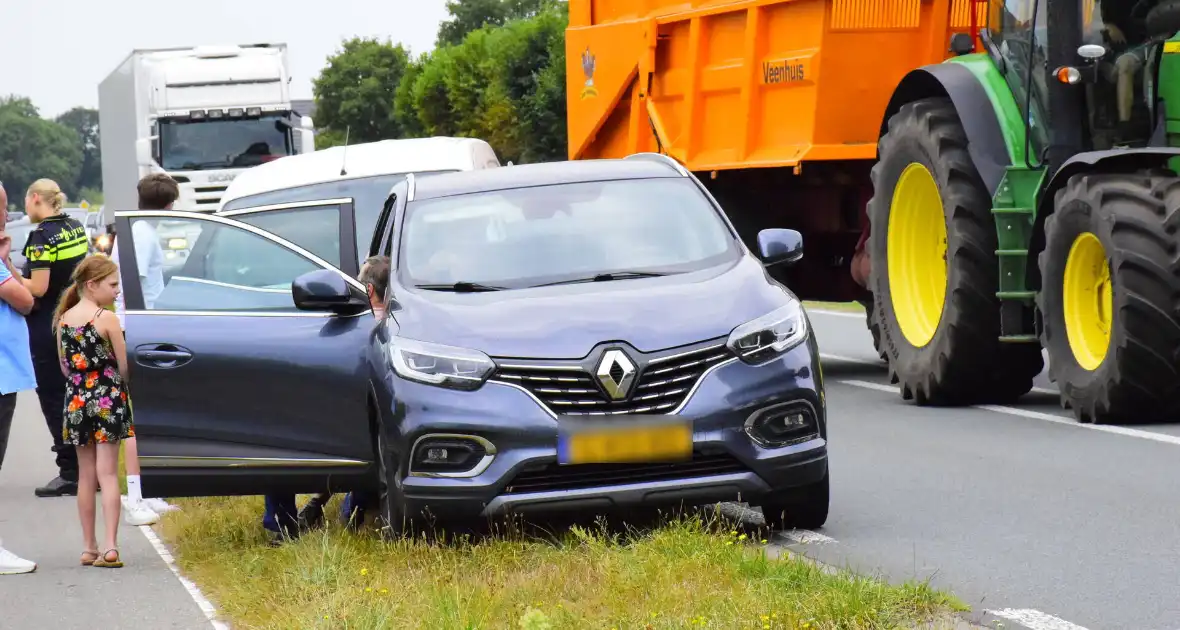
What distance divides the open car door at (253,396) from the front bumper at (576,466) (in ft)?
1.95

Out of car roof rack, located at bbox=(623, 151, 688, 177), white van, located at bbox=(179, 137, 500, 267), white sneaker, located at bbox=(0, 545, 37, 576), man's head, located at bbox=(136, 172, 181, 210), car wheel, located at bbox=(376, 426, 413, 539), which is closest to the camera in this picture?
car wheel, located at bbox=(376, 426, 413, 539)

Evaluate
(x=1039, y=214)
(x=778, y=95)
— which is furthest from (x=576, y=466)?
(x=778, y=95)

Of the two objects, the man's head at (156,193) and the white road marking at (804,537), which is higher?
the man's head at (156,193)

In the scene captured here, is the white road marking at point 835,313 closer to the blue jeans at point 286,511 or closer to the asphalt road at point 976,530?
the asphalt road at point 976,530

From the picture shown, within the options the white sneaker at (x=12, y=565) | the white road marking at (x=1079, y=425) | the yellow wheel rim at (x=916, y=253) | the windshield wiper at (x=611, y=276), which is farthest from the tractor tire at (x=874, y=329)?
the white sneaker at (x=12, y=565)

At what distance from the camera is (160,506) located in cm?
1063

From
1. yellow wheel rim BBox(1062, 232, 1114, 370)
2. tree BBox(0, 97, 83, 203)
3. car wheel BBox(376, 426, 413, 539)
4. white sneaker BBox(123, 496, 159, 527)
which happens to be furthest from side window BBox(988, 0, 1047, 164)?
tree BBox(0, 97, 83, 203)

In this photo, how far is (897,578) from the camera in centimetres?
696

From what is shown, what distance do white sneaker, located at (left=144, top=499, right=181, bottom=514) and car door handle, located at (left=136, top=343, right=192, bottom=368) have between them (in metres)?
2.05

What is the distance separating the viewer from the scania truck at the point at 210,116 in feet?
104

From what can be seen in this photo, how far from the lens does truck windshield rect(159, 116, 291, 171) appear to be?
31906 mm

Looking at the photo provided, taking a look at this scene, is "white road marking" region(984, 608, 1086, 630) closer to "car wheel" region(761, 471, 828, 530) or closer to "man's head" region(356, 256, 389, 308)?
"car wheel" region(761, 471, 828, 530)

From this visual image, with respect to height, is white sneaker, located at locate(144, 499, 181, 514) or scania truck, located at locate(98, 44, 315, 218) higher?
scania truck, located at locate(98, 44, 315, 218)

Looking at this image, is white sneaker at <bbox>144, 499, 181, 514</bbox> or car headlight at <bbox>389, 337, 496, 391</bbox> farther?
white sneaker at <bbox>144, 499, 181, 514</bbox>
